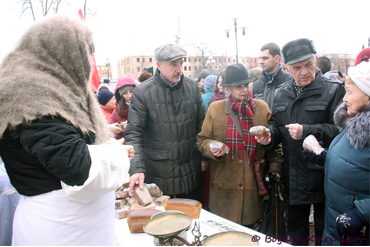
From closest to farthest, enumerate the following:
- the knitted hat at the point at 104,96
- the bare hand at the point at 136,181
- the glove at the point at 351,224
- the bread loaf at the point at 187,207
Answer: the glove at the point at 351,224 < the bread loaf at the point at 187,207 < the bare hand at the point at 136,181 < the knitted hat at the point at 104,96

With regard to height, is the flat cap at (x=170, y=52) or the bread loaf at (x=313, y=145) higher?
the flat cap at (x=170, y=52)

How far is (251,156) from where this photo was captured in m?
2.62

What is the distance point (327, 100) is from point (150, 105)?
68.4 inches

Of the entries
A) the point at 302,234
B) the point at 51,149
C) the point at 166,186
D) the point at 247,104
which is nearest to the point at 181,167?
the point at 166,186

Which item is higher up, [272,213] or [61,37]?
[61,37]

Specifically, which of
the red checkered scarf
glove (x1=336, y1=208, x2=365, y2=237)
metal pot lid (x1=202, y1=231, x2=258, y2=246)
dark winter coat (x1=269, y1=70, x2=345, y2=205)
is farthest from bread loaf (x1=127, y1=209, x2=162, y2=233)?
dark winter coat (x1=269, y1=70, x2=345, y2=205)

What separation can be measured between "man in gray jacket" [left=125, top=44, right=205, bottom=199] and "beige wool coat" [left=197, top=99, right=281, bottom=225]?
22 cm

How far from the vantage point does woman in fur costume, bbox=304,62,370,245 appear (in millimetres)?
1708

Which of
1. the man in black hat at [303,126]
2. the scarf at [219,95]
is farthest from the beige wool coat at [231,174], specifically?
the scarf at [219,95]

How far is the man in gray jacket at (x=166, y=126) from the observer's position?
2727 millimetres

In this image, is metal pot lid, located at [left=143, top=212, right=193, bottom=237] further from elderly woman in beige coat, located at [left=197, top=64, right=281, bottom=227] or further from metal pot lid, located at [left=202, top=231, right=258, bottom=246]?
elderly woman in beige coat, located at [left=197, top=64, right=281, bottom=227]

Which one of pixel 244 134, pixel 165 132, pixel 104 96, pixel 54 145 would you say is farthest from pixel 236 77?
pixel 104 96

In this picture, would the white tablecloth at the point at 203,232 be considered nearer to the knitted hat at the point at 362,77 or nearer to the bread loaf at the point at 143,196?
the bread loaf at the point at 143,196

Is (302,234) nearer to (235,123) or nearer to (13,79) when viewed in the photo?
(235,123)
